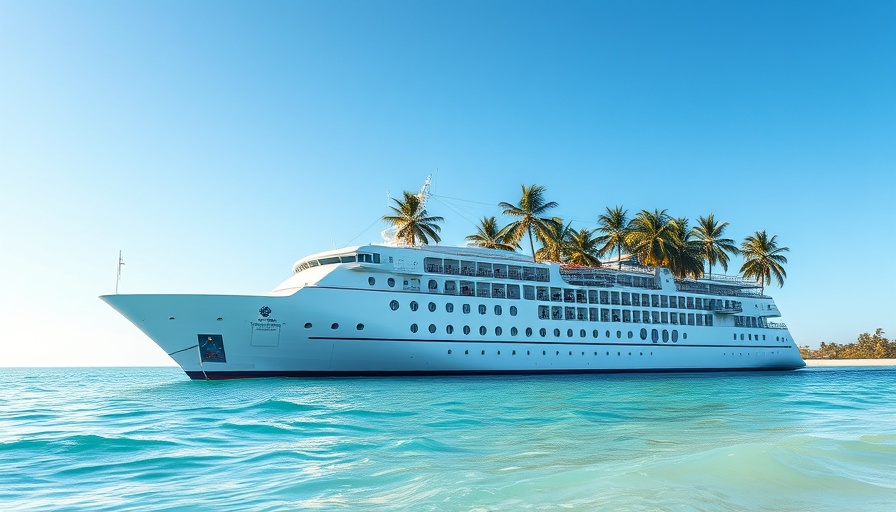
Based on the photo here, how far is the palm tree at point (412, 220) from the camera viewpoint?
139 ft

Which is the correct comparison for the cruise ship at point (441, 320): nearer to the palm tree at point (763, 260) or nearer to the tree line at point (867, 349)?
the palm tree at point (763, 260)

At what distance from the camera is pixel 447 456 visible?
9305 millimetres

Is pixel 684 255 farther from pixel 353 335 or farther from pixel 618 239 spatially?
pixel 353 335

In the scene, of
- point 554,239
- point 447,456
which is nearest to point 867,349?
point 554,239

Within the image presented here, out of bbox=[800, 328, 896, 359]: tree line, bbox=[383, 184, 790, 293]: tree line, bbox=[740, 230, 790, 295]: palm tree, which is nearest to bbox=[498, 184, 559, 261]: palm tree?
bbox=[383, 184, 790, 293]: tree line

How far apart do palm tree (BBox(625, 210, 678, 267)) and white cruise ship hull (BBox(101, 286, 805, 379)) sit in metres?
14.2

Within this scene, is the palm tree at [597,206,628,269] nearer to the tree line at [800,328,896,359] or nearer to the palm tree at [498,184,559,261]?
the palm tree at [498,184,559,261]

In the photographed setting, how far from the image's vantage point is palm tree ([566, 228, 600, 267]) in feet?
176

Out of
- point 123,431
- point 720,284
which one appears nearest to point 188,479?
point 123,431

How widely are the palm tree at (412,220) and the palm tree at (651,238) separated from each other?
1723cm

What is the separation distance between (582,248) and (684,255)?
9.28m

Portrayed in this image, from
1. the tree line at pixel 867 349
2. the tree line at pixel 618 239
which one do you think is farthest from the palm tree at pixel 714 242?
the tree line at pixel 867 349

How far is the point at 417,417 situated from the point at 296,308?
13.6 metres

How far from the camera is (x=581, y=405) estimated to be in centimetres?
1741
